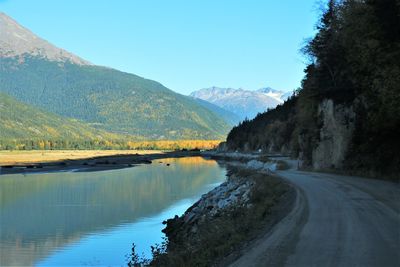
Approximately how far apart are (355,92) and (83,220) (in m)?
23.8

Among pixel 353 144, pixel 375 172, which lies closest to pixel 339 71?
pixel 353 144

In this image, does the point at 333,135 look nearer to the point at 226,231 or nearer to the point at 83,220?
the point at 83,220

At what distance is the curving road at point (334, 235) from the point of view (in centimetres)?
1132

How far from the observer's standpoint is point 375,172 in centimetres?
3316

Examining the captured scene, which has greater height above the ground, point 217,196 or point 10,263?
point 217,196

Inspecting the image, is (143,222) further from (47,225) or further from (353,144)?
(353,144)

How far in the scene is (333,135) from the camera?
41.7m

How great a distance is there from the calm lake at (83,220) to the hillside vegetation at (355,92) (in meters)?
14.3

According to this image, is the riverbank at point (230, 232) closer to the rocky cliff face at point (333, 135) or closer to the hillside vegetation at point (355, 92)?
the hillside vegetation at point (355, 92)

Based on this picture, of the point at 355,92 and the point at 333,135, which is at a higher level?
the point at 355,92

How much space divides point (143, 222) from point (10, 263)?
43.7 feet

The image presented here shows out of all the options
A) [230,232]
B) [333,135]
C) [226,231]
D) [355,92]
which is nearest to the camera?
[230,232]

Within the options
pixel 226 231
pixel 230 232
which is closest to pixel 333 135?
pixel 226 231

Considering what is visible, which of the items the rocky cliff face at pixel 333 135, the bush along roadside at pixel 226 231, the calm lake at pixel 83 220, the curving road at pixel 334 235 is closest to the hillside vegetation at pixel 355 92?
the rocky cliff face at pixel 333 135
